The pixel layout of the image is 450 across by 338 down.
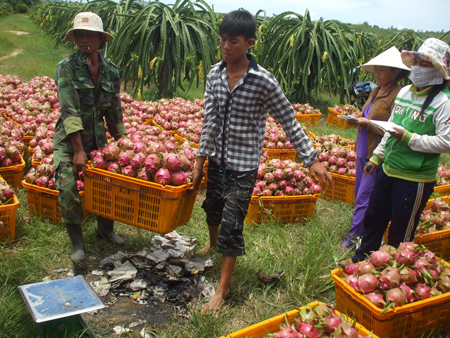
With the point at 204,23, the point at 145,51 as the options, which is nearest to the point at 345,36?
the point at 204,23

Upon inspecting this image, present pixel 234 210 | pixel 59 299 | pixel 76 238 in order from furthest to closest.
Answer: pixel 76 238, pixel 234 210, pixel 59 299

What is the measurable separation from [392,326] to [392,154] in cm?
118

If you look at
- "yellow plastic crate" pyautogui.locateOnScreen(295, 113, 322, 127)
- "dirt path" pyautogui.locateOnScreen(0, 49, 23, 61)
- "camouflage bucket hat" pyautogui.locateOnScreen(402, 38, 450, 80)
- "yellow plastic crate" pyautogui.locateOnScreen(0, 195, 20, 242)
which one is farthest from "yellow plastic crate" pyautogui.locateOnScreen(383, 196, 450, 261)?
"dirt path" pyautogui.locateOnScreen(0, 49, 23, 61)

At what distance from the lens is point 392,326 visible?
2.24 metres

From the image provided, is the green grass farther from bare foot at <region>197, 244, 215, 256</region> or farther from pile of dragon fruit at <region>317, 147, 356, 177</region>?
bare foot at <region>197, 244, 215, 256</region>

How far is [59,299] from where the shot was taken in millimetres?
1971

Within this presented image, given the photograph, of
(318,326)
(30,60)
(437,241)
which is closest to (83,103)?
(318,326)

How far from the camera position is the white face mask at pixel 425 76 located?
2.64m

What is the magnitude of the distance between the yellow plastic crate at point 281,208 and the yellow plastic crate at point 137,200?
131 centimetres

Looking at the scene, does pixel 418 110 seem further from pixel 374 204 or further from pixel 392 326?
pixel 392 326

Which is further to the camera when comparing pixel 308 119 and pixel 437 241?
pixel 308 119

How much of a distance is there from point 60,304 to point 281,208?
102 inches

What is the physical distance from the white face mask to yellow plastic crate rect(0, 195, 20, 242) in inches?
123

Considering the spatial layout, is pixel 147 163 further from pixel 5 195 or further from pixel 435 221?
pixel 435 221
